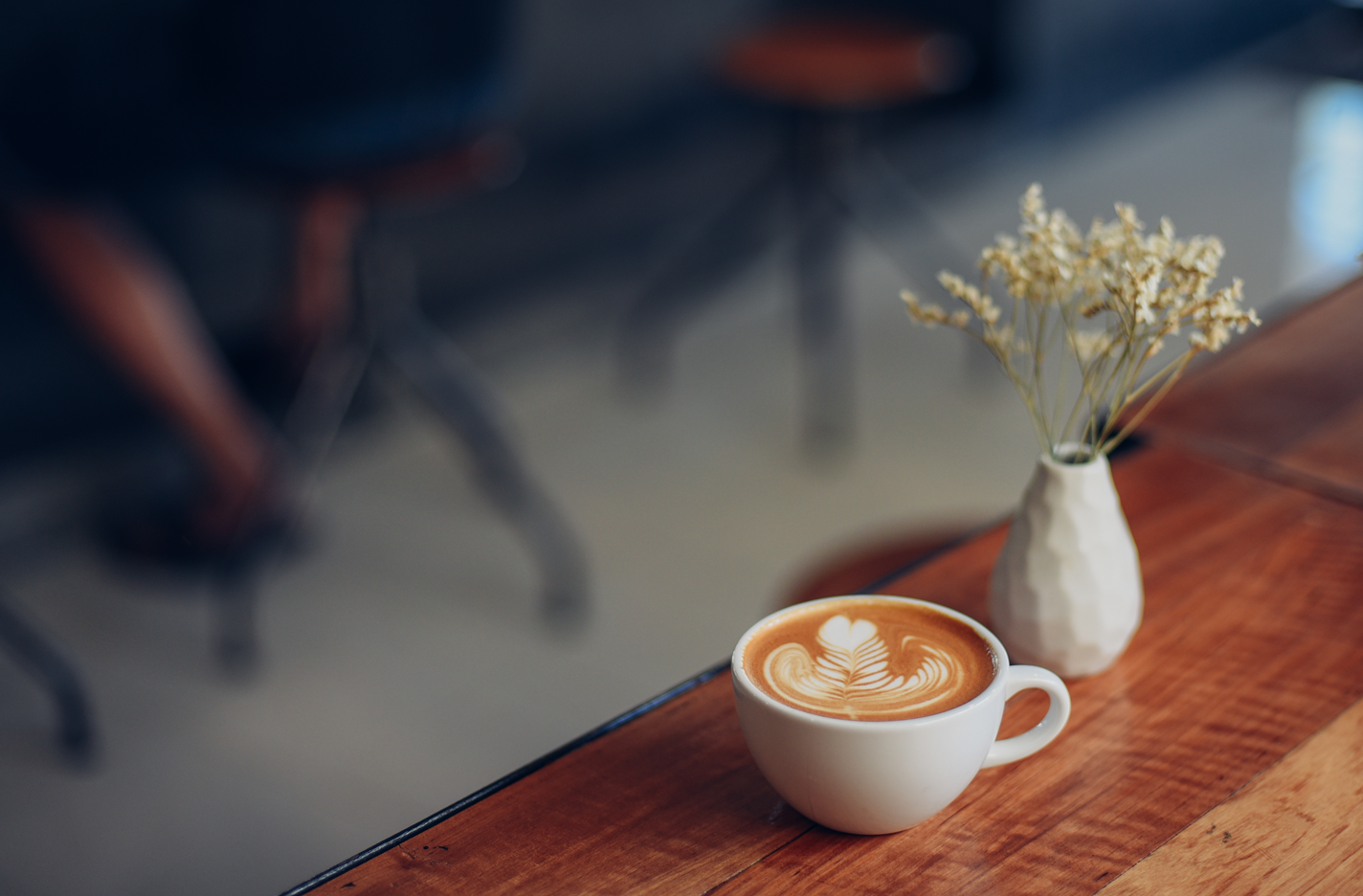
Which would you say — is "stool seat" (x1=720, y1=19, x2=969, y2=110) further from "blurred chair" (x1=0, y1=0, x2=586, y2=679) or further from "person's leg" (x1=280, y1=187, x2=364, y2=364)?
"person's leg" (x1=280, y1=187, x2=364, y2=364)

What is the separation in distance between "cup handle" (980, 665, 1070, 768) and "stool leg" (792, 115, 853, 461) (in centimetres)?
177

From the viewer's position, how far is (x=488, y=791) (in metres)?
0.77

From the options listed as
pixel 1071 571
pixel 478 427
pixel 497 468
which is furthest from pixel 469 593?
pixel 1071 571

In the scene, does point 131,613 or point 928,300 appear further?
point 928,300

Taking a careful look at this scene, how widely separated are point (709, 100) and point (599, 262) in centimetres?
55

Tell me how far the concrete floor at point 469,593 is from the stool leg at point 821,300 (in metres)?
0.05

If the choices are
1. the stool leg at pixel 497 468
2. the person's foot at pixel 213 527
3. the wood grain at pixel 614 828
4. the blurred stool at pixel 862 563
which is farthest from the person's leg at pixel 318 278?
the wood grain at pixel 614 828

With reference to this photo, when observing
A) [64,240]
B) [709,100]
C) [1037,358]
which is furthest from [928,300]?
[1037,358]

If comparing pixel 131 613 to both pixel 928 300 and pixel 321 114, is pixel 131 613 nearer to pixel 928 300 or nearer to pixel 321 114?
pixel 321 114

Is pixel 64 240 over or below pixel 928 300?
over

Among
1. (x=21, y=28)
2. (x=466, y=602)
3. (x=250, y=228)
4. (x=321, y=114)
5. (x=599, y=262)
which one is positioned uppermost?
(x=21, y=28)

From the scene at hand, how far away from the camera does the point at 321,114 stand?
1700mm

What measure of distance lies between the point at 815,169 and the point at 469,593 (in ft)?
3.87

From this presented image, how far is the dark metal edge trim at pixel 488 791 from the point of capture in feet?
2.33
